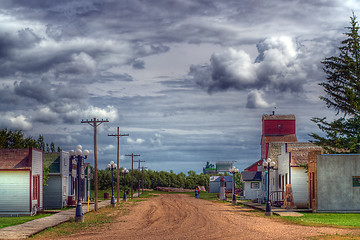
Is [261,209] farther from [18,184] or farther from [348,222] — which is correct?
[18,184]

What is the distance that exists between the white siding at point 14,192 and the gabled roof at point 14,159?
40 cm

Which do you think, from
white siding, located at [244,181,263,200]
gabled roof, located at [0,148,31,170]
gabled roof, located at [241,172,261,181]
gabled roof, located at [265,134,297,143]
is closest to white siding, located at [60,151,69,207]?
gabled roof, located at [0,148,31,170]

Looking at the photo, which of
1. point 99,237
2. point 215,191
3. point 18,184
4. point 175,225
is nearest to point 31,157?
point 18,184

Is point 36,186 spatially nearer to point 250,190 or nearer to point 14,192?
point 14,192

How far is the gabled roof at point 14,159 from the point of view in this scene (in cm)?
3275

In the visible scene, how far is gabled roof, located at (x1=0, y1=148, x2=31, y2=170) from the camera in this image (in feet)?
107

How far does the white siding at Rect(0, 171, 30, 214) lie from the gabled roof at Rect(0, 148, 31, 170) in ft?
1.33

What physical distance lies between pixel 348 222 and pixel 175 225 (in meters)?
9.30

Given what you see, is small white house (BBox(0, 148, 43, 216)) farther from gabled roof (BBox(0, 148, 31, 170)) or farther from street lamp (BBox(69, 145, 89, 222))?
street lamp (BBox(69, 145, 89, 222))

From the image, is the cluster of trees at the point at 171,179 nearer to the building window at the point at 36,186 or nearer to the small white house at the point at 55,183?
the small white house at the point at 55,183

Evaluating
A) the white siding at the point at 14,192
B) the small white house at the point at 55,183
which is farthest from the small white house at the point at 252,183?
the white siding at the point at 14,192

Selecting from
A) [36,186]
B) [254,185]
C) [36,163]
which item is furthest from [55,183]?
[254,185]

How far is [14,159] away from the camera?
33.0m

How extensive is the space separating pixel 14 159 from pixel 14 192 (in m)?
2.16
